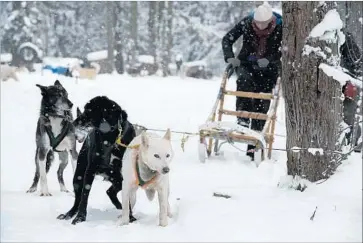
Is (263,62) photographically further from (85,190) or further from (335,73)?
(85,190)

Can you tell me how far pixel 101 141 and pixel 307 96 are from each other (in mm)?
1631

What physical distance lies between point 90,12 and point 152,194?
37614 millimetres

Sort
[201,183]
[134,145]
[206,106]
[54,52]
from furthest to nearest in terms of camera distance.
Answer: [54,52], [206,106], [201,183], [134,145]

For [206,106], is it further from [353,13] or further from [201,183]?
[201,183]

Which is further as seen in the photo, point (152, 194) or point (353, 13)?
point (353, 13)

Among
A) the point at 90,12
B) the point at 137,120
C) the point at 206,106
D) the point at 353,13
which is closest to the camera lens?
the point at 353,13

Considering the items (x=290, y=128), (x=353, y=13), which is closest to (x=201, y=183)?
A: (x=290, y=128)

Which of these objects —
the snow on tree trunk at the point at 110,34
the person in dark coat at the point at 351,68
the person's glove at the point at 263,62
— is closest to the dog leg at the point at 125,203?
the person in dark coat at the point at 351,68

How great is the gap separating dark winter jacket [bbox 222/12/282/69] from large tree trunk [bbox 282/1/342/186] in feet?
7.70

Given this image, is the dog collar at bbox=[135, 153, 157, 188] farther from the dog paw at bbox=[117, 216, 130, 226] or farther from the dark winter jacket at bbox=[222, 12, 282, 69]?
the dark winter jacket at bbox=[222, 12, 282, 69]

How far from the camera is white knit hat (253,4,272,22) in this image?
6.79m

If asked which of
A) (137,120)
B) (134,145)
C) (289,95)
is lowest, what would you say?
(137,120)

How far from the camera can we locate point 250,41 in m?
7.16

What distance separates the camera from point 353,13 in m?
8.63
